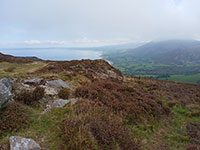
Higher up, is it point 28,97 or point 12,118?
point 28,97

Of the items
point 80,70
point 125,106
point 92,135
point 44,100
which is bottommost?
point 125,106

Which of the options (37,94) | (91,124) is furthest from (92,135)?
(37,94)

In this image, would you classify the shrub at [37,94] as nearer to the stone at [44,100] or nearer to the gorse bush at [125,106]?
the stone at [44,100]

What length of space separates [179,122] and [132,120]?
13.4 feet

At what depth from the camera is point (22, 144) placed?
365 cm

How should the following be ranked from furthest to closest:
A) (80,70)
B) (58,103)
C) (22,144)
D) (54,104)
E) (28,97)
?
(80,70) < (58,103) < (54,104) < (28,97) < (22,144)

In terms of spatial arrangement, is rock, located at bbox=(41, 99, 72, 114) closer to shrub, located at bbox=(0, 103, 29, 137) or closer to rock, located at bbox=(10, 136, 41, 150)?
shrub, located at bbox=(0, 103, 29, 137)

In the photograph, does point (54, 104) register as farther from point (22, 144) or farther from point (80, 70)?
point (80, 70)

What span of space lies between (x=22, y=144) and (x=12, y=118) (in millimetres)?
1730

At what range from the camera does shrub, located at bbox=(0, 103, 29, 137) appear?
4.41m

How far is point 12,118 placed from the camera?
4.82 m

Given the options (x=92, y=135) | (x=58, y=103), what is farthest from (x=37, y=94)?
(x=92, y=135)

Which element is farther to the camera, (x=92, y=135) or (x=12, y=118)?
(x=12, y=118)

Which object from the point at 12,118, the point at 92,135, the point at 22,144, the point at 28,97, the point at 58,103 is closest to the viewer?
the point at 22,144
